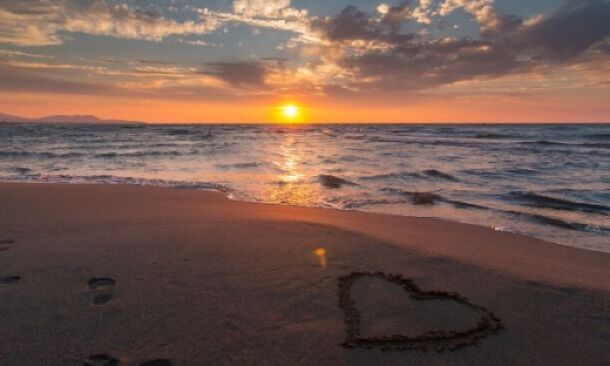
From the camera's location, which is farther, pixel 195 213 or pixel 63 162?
pixel 63 162

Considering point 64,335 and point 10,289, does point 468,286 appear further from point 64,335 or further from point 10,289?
point 10,289

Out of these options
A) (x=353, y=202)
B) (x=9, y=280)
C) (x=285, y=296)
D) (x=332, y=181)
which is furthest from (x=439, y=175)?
(x=9, y=280)

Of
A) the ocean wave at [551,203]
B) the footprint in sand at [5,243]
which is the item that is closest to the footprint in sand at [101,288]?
the footprint in sand at [5,243]

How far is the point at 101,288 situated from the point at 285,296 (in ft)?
5.69

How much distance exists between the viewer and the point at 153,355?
8.94ft

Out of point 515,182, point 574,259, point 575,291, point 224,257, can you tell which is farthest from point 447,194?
point 224,257

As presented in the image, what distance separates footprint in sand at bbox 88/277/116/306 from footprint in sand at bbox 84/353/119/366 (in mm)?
784

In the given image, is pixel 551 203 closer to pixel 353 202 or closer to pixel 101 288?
pixel 353 202

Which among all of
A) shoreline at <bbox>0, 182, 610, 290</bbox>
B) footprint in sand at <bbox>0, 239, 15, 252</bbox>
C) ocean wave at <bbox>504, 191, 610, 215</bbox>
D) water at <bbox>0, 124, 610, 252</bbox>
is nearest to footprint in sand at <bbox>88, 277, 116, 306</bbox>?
footprint in sand at <bbox>0, 239, 15, 252</bbox>

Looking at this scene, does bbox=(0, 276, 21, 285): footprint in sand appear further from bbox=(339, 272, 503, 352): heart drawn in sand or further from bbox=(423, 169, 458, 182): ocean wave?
bbox=(423, 169, 458, 182): ocean wave

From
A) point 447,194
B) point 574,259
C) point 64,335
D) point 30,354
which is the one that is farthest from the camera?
point 447,194

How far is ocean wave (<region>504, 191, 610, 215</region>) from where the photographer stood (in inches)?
352

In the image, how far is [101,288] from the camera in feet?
12.1

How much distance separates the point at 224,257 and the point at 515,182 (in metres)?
11.3
